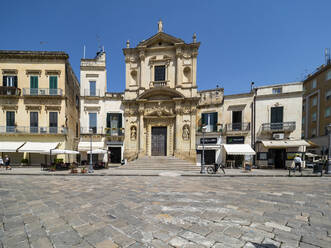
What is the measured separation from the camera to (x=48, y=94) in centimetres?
1875

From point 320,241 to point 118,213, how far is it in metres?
4.64

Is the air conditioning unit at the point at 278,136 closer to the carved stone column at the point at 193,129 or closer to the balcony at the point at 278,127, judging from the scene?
the balcony at the point at 278,127

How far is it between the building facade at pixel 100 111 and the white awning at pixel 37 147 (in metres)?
3.38

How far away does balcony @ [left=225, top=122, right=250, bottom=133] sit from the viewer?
60.6 feet

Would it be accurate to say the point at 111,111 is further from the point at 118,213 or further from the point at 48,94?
the point at 118,213

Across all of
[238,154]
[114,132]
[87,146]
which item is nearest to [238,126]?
[238,154]

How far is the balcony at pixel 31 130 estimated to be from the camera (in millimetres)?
18281

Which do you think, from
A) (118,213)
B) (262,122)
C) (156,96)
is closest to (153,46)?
(156,96)

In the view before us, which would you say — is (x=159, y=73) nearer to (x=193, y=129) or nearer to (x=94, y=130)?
(x=193, y=129)

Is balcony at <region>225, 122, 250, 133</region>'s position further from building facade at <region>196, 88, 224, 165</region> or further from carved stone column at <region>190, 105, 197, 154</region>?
carved stone column at <region>190, 105, 197, 154</region>

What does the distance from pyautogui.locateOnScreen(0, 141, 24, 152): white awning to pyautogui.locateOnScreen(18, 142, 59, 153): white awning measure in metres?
0.76

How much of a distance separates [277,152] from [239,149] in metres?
5.32

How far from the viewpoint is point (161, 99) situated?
19.6 meters

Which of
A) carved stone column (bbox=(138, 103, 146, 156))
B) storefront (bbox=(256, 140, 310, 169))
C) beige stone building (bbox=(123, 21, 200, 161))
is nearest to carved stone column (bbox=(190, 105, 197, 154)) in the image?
beige stone building (bbox=(123, 21, 200, 161))
